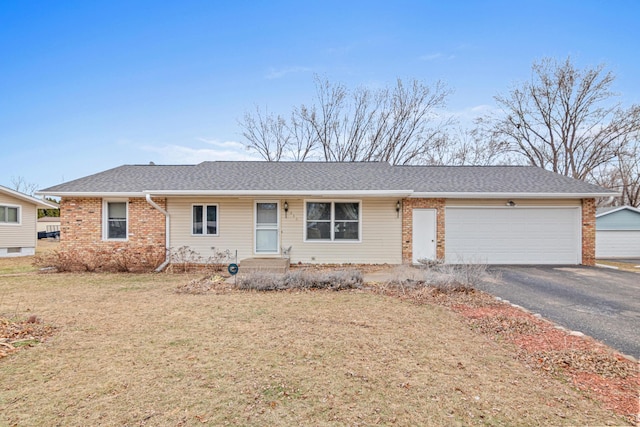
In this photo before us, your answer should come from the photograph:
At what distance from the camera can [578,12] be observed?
13227mm

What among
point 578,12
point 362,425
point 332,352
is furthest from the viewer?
point 578,12

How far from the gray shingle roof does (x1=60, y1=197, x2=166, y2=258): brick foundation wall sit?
0.51 metres

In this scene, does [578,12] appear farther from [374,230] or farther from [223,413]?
[223,413]

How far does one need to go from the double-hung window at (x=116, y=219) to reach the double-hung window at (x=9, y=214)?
9.27m

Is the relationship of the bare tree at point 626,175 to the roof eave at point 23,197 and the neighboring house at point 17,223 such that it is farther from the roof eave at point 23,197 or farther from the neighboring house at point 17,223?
the neighboring house at point 17,223

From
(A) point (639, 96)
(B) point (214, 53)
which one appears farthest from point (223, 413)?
(A) point (639, 96)

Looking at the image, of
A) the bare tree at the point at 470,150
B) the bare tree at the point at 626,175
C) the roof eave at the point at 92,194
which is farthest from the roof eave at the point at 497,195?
the bare tree at the point at 626,175

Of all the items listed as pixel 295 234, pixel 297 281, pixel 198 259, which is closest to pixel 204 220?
pixel 198 259

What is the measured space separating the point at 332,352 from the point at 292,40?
1568 cm

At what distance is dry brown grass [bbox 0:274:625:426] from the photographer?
2.58 metres

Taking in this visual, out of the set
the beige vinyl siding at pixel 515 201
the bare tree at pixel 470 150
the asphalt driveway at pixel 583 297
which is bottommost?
the asphalt driveway at pixel 583 297

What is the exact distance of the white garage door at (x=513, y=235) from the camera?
37.3 feet

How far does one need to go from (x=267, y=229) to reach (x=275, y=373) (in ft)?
26.0

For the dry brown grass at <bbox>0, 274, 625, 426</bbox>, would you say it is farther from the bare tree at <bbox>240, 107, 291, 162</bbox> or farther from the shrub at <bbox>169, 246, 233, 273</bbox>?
the bare tree at <bbox>240, 107, 291, 162</bbox>
